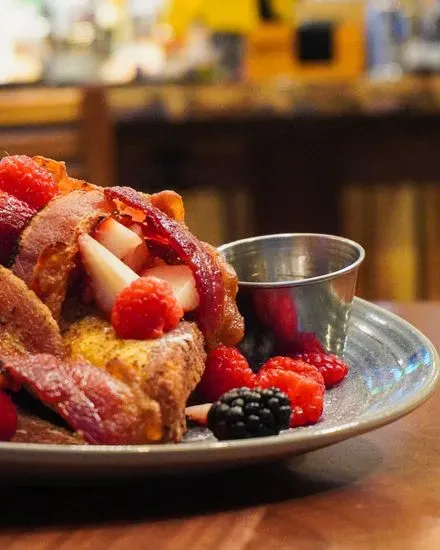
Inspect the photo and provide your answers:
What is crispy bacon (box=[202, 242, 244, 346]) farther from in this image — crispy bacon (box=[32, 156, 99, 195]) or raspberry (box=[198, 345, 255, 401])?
crispy bacon (box=[32, 156, 99, 195])

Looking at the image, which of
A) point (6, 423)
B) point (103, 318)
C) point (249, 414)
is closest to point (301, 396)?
point (249, 414)

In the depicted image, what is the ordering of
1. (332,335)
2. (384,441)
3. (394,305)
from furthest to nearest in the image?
(394,305), (332,335), (384,441)

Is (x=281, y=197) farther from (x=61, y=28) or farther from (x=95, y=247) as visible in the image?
(x=95, y=247)

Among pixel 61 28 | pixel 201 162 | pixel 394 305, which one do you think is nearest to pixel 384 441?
pixel 394 305

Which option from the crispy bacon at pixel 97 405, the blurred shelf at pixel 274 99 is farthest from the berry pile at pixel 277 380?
the blurred shelf at pixel 274 99

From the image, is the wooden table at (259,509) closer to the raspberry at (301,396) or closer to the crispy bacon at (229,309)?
the raspberry at (301,396)

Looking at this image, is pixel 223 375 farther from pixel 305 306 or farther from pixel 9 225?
pixel 9 225
